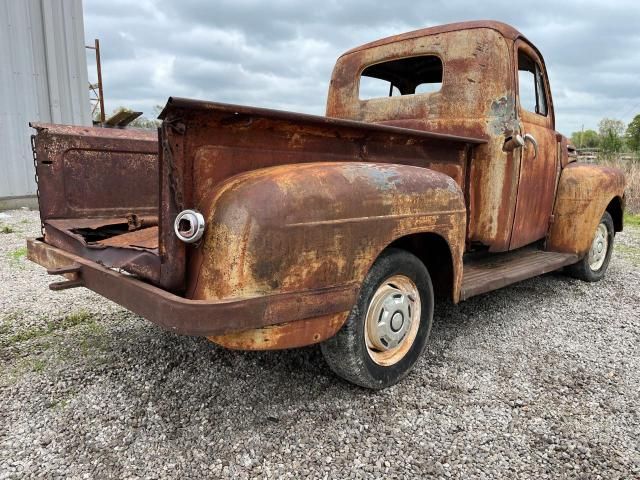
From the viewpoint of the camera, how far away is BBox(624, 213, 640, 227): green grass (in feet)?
31.6

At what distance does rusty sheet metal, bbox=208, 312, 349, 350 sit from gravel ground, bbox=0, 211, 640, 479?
1.56 feet

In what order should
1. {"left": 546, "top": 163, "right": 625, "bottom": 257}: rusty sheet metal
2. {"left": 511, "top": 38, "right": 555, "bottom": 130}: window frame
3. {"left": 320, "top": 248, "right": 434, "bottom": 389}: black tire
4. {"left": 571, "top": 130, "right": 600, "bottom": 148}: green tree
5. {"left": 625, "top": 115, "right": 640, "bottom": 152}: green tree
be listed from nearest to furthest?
{"left": 320, "top": 248, "right": 434, "bottom": 389}: black tire, {"left": 511, "top": 38, "right": 555, "bottom": 130}: window frame, {"left": 546, "top": 163, "right": 625, "bottom": 257}: rusty sheet metal, {"left": 625, "top": 115, "right": 640, "bottom": 152}: green tree, {"left": 571, "top": 130, "right": 600, "bottom": 148}: green tree

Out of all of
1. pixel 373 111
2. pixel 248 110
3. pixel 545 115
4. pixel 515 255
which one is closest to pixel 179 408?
pixel 248 110

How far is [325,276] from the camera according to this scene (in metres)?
2.00

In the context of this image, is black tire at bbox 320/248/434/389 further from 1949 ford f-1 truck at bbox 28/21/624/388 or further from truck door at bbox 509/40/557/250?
truck door at bbox 509/40/557/250

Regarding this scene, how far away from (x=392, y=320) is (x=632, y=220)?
9.89 meters

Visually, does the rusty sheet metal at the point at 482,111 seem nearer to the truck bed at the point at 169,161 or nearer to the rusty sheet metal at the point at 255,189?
the truck bed at the point at 169,161

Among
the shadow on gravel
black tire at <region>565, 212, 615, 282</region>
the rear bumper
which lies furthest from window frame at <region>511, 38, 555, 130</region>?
the rear bumper

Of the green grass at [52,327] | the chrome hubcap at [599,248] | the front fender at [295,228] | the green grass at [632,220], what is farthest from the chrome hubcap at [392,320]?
the green grass at [632,220]

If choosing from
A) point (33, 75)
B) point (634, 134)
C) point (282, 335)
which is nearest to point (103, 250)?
point (282, 335)

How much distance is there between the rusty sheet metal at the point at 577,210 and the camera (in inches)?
173

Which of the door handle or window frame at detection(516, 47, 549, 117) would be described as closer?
the door handle

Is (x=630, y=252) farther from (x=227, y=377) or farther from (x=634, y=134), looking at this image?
(x=634, y=134)

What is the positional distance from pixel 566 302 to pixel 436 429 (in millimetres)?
2685
